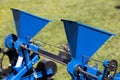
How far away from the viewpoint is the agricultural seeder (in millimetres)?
5961

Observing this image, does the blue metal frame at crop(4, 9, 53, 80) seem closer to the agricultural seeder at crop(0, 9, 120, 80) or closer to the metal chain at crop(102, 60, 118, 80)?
the agricultural seeder at crop(0, 9, 120, 80)

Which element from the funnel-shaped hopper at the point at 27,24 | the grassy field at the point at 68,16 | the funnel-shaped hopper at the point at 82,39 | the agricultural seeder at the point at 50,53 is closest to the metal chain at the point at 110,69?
the agricultural seeder at the point at 50,53

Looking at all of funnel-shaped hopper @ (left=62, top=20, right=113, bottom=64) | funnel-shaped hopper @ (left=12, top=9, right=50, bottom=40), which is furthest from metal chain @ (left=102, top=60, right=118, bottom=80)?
funnel-shaped hopper @ (left=12, top=9, right=50, bottom=40)

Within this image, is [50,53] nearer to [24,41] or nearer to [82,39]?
[24,41]

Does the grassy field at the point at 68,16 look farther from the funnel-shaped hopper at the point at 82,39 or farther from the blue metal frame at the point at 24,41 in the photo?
the funnel-shaped hopper at the point at 82,39

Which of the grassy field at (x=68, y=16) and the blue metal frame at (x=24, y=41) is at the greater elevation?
the blue metal frame at (x=24, y=41)

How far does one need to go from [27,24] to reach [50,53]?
32.4 inches

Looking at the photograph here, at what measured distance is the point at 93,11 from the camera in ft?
44.3

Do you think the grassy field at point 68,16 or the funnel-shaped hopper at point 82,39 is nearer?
the funnel-shaped hopper at point 82,39

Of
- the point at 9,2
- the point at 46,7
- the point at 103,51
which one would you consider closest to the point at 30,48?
the point at 103,51

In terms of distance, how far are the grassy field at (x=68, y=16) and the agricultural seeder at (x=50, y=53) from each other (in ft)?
5.84

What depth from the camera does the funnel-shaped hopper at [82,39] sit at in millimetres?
→ 5949

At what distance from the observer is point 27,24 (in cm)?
741

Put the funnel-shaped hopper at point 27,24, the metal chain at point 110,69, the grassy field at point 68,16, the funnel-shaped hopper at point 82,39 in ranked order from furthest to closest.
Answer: the grassy field at point 68,16, the funnel-shaped hopper at point 27,24, the funnel-shaped hopper at point 82,39, the metal chain at point 110,69
